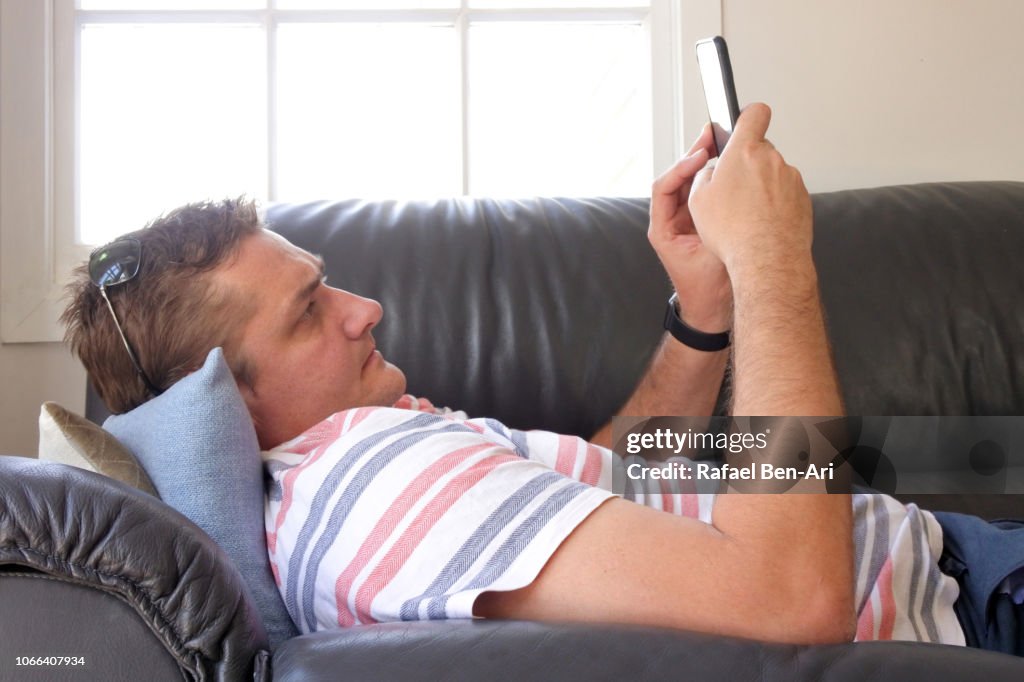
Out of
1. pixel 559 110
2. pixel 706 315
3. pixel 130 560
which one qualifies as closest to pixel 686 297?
pixel 706 315

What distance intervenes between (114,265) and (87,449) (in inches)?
9.2

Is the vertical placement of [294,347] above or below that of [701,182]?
below

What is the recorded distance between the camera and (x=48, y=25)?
2.11 meters

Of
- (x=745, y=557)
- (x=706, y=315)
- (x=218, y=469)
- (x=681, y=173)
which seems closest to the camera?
(x=745, y=557)

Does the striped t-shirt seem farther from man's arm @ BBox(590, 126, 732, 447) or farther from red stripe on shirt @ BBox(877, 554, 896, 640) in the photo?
man's arm @ BBox(590, 126, 732, 447)

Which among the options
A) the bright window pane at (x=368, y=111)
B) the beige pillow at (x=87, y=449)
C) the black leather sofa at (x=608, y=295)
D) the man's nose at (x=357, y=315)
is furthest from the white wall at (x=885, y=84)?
the beige pillow at (x=87, y=449)

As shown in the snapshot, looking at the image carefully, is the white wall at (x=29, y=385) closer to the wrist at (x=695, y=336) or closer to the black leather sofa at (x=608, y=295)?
the black leather sofa at (x=608, y=295)

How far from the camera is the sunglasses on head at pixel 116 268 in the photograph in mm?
1030

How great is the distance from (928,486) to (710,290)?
54 cm

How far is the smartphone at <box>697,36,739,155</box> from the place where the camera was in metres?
1.00

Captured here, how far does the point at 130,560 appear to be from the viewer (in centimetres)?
57

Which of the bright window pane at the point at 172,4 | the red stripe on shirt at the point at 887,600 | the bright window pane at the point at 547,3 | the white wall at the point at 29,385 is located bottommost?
the red stripe on shirt at the point at 887,600

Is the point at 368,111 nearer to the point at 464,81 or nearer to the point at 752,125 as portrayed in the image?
the point at 464,81

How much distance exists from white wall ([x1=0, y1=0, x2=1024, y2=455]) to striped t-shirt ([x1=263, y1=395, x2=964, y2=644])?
4.39ft
